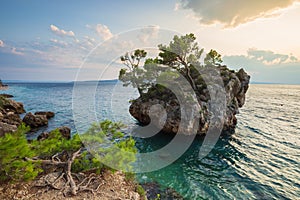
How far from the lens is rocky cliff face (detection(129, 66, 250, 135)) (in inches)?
851

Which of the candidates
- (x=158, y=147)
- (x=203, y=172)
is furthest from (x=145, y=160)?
(x=203, y=172)

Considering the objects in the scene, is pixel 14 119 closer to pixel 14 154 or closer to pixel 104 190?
pixel 104 190

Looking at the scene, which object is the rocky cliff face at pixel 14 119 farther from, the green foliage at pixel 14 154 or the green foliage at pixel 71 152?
the green foliage at pixel 14 154

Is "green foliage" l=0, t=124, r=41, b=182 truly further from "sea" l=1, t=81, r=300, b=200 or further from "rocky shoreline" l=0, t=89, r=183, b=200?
"sea" l=1, t=81, r=300, b=200

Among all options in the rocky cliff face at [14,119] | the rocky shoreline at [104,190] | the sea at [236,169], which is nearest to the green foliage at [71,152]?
the rocky shoreline at [104,190]

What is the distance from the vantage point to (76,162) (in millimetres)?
9367

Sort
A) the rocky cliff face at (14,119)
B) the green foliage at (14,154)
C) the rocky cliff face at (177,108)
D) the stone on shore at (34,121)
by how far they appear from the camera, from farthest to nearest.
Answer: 1. the stone on shore at (34,121)
2. the rocky cliff face at (177,108)
3. the rocky cliff face at (14,119)
4. the green foliage at (14,154)

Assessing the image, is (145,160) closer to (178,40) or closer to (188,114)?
(188,114)

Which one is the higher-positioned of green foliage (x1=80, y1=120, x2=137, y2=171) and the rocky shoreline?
green foliage (x1=80, y1=120, x2=137, y2=171)

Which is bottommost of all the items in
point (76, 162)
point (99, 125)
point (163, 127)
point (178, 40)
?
point (163, 127)

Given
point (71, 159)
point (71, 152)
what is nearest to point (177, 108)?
point (71, 152)

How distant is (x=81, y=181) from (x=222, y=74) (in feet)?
84.0

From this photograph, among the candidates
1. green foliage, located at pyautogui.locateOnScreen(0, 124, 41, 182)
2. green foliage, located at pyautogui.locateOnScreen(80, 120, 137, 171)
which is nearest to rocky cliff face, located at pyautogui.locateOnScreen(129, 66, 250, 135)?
green foliage, located at pyautogui.locateOnScreen(80, 120, 137, 171)

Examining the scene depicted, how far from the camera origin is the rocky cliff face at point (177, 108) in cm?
2161
